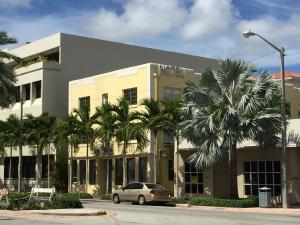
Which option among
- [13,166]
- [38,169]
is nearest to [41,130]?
[38,169]

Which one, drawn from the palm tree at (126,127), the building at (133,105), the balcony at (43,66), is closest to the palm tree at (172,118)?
the palm tree at (126,127)

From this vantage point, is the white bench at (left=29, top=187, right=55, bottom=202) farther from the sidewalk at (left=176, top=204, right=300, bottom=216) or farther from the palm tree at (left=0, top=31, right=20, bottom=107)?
the palm tree at (left=0, top=31, right=20, bottom=107)

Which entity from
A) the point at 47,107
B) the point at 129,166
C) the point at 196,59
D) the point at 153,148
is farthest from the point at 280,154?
the point at 196,59

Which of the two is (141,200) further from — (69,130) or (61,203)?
(69,130)

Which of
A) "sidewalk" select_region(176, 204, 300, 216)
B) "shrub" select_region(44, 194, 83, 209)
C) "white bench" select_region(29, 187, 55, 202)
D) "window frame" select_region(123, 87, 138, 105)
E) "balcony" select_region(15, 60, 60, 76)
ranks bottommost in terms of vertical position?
"sidewalk" select_region(176, 204, 300, 216)

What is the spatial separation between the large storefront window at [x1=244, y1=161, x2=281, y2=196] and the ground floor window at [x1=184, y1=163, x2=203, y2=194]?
3574 mm

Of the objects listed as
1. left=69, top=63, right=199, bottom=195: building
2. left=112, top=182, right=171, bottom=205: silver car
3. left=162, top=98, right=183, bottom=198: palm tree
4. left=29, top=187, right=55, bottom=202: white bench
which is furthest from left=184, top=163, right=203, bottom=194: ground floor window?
left=29, top=187, right=55, bottom=202: white bench

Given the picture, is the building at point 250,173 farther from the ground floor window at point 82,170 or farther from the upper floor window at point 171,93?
the ground floor window at point 82,170

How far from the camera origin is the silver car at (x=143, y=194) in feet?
109

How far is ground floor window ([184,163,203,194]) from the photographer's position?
37.2 metres

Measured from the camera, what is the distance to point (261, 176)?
33.8m

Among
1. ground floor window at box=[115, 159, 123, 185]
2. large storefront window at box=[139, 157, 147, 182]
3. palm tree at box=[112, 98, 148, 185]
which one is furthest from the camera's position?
ground floor window at box=[115, 159, 123, 185]

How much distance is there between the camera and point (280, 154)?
32.6 meters

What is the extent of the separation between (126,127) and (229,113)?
11.0 m
